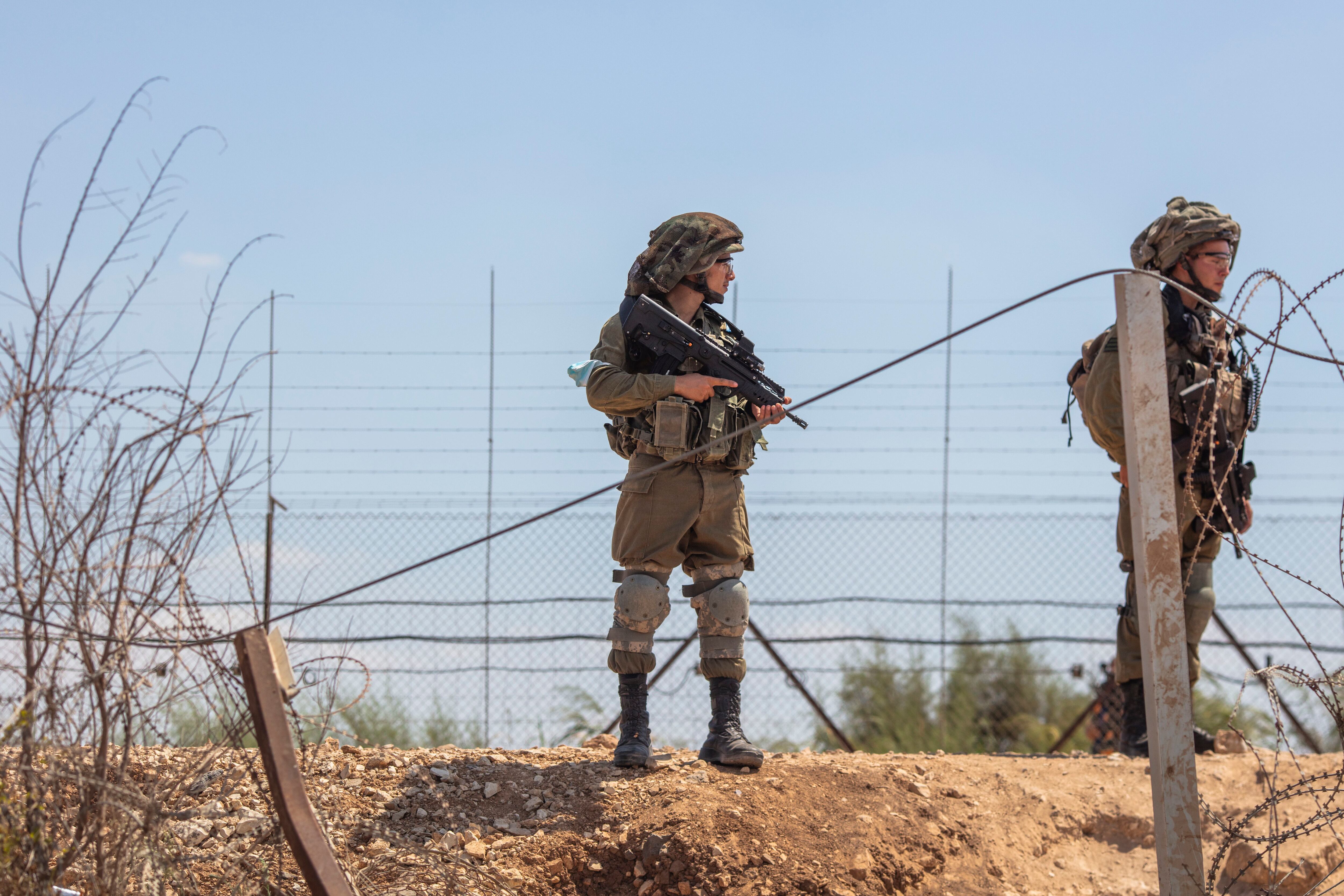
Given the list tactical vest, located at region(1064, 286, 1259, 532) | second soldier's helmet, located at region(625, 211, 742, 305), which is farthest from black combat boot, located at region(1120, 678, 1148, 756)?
second soldier's helmet, located at region(625, 211, 742, 305)

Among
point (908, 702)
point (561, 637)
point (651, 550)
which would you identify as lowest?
point (908, 702)

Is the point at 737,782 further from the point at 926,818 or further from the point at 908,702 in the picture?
the point at 908,702

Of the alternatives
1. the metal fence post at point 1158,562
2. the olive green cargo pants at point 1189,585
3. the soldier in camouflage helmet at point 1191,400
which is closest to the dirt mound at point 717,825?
the olive green cargo pants at point 1189,585

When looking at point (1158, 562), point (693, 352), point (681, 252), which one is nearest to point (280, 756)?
point (693, 352)

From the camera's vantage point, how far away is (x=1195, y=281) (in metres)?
4.27

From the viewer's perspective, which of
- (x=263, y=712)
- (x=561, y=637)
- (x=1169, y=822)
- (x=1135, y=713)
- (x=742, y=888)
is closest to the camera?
(x=263, y=712)

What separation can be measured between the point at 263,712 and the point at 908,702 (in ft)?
21.6

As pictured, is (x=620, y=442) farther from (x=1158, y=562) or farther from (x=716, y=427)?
(x=1158, y=562)

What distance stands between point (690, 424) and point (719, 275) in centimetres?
53

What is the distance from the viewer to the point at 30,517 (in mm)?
2467

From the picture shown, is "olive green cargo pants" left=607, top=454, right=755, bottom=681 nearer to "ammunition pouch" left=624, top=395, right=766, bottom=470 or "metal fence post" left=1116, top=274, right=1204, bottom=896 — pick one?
"ammunition pouch" left=624, top=395, right=766, bottom=470

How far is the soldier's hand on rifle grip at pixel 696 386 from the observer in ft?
11.2

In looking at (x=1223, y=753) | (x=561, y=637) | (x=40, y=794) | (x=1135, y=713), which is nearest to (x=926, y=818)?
(x=1135, y=713)

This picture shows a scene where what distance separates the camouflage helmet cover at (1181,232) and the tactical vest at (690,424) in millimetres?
1666
